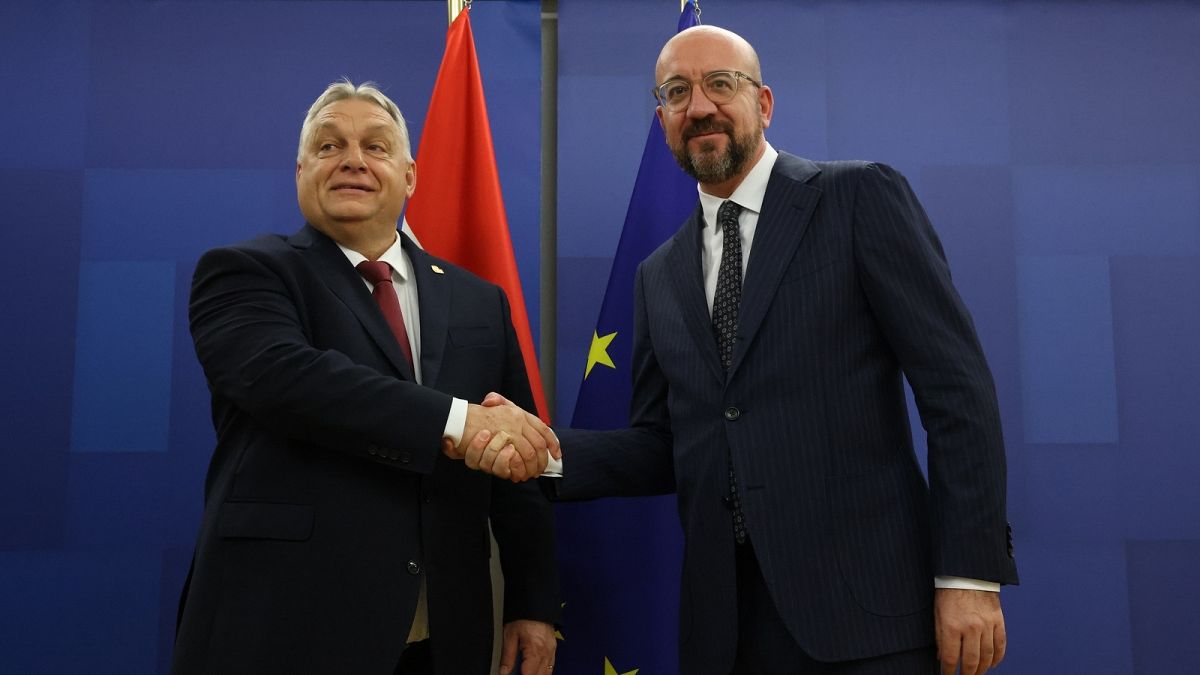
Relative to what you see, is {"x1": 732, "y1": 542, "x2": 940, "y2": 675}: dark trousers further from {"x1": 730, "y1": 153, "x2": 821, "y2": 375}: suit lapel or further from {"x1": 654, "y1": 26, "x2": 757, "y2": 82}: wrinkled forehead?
{"x1": 654, "y1": 26, "x2": 757, "y2": 82}: wrinkled forehead

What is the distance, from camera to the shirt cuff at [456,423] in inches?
74.3

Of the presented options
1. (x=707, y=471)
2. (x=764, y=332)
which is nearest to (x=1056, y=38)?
(x=764, y=332)

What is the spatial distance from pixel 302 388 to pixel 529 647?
876 mm

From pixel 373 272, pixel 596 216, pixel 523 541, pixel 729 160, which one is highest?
pixel 596 216

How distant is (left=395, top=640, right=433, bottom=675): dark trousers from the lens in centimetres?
197

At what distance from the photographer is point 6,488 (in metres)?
2.95

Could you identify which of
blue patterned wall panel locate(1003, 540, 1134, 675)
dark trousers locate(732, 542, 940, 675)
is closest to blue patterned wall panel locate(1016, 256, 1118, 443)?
blue patterned wall panel locate(1003, 540, 1134, 675)

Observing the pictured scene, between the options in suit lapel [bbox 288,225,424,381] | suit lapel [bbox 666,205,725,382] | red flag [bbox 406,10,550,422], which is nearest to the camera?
suit lapel [bbox 666,205,725,382]

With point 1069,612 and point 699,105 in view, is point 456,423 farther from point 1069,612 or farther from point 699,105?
point 1069,612

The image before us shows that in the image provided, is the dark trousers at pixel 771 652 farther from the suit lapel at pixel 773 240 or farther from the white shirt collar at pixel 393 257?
the white shirt collar at pixel 393 257

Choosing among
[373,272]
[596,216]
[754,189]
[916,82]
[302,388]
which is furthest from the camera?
[916,82]

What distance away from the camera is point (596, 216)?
3.14 metres

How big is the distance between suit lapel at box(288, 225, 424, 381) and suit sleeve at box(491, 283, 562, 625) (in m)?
0.36

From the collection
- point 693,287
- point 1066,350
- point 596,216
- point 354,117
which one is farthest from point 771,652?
point 1066,350
